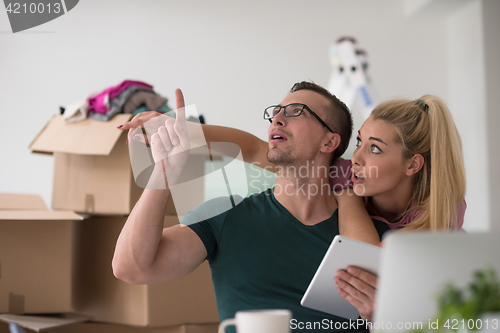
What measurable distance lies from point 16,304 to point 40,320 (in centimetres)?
11

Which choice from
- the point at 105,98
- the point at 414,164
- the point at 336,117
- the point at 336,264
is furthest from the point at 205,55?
the point at 336,264

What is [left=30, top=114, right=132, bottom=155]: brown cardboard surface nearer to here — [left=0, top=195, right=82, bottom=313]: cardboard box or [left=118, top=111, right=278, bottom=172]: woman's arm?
[left=0, top=195, right=82, bottom=313]: cardboard box

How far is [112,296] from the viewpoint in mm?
1675

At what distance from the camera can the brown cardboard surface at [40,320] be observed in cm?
148

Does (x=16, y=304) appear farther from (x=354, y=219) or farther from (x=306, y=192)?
(x=354, y=219)

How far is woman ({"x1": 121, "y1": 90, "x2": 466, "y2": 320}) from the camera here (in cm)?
120

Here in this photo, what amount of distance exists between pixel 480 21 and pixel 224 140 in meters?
2.50

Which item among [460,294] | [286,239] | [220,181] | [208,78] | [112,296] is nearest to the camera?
[460,294]

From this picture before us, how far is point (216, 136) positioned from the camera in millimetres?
1237

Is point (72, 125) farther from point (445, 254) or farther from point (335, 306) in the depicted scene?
point (445, 254)

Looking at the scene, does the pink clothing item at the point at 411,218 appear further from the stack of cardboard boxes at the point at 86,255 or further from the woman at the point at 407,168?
the stack of cardboard boxes at the point at 86,255

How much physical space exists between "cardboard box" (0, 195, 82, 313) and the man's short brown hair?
3.04 ft

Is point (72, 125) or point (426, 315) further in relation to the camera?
point (72, 125)

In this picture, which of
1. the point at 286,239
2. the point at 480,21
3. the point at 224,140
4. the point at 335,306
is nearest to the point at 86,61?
the point at 224,140
